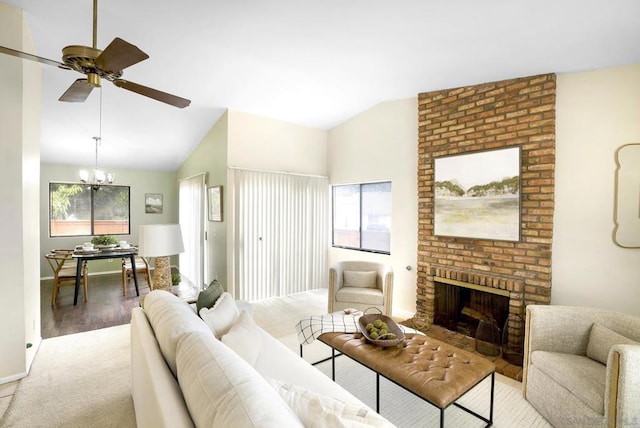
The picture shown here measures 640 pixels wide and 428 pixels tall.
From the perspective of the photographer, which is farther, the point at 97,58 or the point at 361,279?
the point at 361,279

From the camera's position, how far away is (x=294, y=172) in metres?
5.00

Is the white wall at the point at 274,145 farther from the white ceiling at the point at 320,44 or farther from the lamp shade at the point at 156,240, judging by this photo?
the lamp shade at the point at 156,240

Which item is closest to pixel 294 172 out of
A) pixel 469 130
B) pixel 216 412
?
pixel 469 130

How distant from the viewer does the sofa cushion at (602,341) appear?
6.37 feet

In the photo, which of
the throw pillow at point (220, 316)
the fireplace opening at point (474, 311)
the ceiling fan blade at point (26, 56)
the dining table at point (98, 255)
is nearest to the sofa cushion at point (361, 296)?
the fireplace opening at point (474, 311)

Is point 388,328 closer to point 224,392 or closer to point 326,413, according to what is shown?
point 326,413

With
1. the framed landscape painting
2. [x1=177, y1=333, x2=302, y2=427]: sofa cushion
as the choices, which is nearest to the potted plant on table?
[x1=177, y1=333, x2=302, y2=427]: sofa cushion

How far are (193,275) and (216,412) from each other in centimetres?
529

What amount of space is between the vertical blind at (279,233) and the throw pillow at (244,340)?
105 inches

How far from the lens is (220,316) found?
1.98 meters

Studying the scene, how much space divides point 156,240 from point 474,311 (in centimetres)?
336

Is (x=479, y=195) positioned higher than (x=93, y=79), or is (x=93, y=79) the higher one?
(x=93, y=79)

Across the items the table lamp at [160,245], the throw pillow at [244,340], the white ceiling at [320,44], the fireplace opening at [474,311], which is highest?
the white ceiling at [320,44]

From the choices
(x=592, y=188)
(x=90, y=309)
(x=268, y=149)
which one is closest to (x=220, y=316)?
(x=268, y=149)
